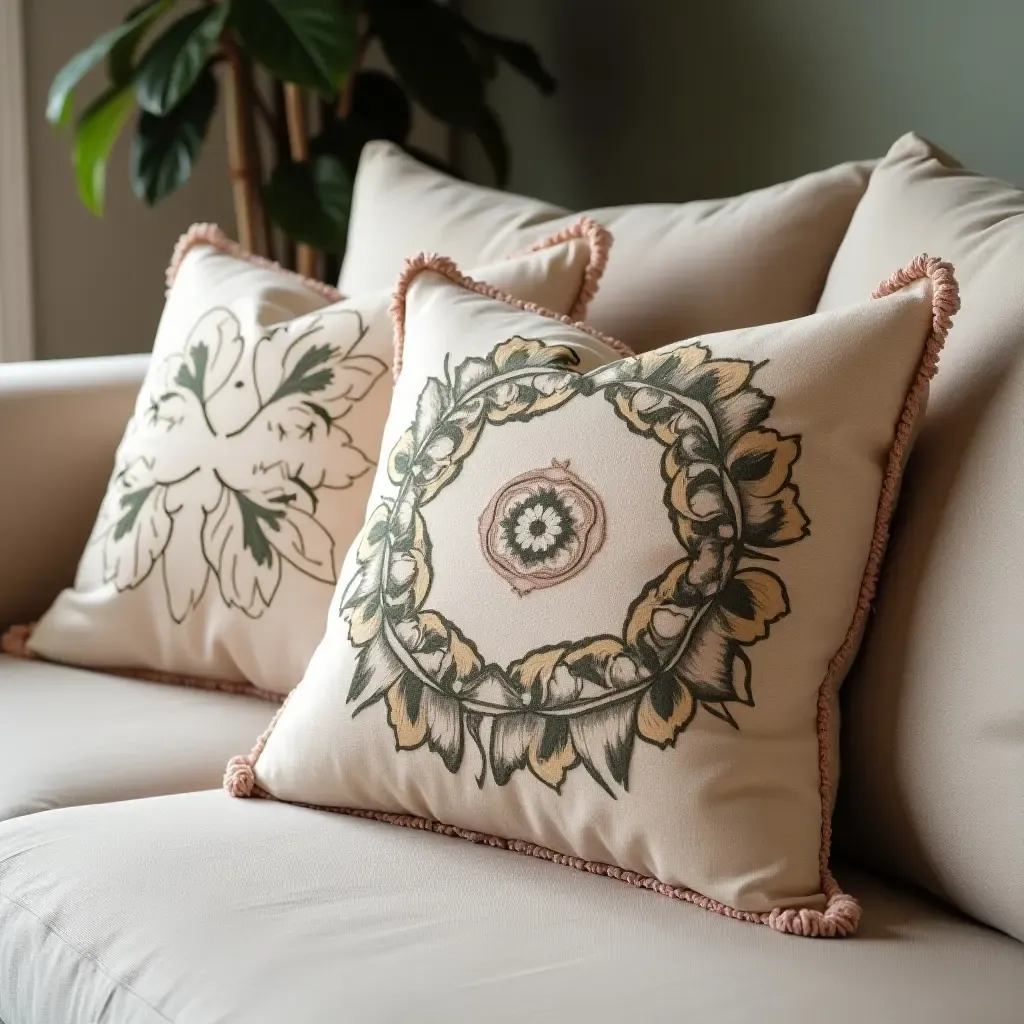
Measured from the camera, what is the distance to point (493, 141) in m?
2.26

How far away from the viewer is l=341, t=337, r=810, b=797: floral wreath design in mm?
851

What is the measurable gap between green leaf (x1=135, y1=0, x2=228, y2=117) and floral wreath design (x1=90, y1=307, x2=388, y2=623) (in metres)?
0.71

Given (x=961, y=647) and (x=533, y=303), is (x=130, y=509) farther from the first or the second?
(x=961, y=647)

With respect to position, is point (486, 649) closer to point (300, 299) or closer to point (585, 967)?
point (585, 967)

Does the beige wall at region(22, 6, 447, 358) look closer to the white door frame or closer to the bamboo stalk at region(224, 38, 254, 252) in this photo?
the white door frame

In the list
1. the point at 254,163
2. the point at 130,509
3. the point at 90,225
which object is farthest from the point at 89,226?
the point at 130,509

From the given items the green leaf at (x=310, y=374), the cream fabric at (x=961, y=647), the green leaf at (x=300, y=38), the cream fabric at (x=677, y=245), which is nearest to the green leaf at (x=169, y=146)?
the green leaf at (x=300, y=38)

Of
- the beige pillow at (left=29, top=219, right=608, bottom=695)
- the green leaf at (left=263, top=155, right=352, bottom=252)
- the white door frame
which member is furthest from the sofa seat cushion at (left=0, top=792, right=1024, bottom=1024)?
the white door frame

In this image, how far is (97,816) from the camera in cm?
100

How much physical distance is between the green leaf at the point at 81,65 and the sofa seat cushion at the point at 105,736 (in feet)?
3.07

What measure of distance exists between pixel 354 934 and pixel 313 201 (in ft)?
4.82

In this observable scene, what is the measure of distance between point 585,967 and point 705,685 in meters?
0.18

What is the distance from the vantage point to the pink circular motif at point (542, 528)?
90 centimetres

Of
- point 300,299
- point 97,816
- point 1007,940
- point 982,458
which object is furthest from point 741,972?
point 300,299
